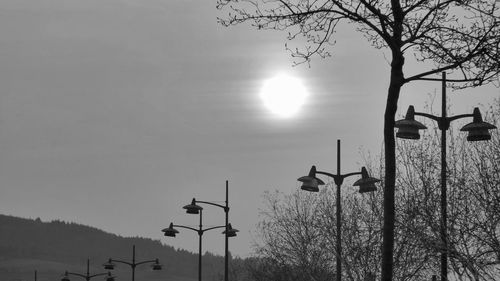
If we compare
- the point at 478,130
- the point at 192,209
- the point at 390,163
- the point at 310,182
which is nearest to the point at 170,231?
the point at 192,209

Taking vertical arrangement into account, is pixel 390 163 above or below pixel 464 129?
below

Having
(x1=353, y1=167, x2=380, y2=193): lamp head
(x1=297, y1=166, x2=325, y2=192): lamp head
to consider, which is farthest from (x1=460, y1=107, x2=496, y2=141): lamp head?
(x1=297, y1=166, x2=325, y2=192): lamp head

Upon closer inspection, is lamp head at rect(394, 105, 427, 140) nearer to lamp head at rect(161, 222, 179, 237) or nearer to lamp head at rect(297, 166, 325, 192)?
lamp head at rect(297, 166, 325, 192)

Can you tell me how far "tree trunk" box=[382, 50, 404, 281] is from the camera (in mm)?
18406

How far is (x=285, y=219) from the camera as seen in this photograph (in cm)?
5391

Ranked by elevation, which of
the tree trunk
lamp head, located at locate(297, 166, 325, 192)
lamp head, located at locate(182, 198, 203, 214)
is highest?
lamp head, located at locate(182, 198, 203, 214)

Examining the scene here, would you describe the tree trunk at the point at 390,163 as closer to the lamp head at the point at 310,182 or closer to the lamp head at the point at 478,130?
the lamp head at the point at 478,130

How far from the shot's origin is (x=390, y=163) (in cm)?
1880

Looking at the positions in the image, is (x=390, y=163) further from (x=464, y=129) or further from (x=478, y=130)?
(x=464, y=129)

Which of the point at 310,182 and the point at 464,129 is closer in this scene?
the point at 464,129

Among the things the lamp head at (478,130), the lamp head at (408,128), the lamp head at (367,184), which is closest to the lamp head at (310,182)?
the lamp head at (367,184)

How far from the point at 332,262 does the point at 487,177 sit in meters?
29.6

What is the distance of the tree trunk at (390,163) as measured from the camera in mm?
18406

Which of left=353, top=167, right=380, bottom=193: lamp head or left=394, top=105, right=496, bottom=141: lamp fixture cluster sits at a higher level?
left=394, top=105, right=496, bottom=141: lamp fixture cluster
